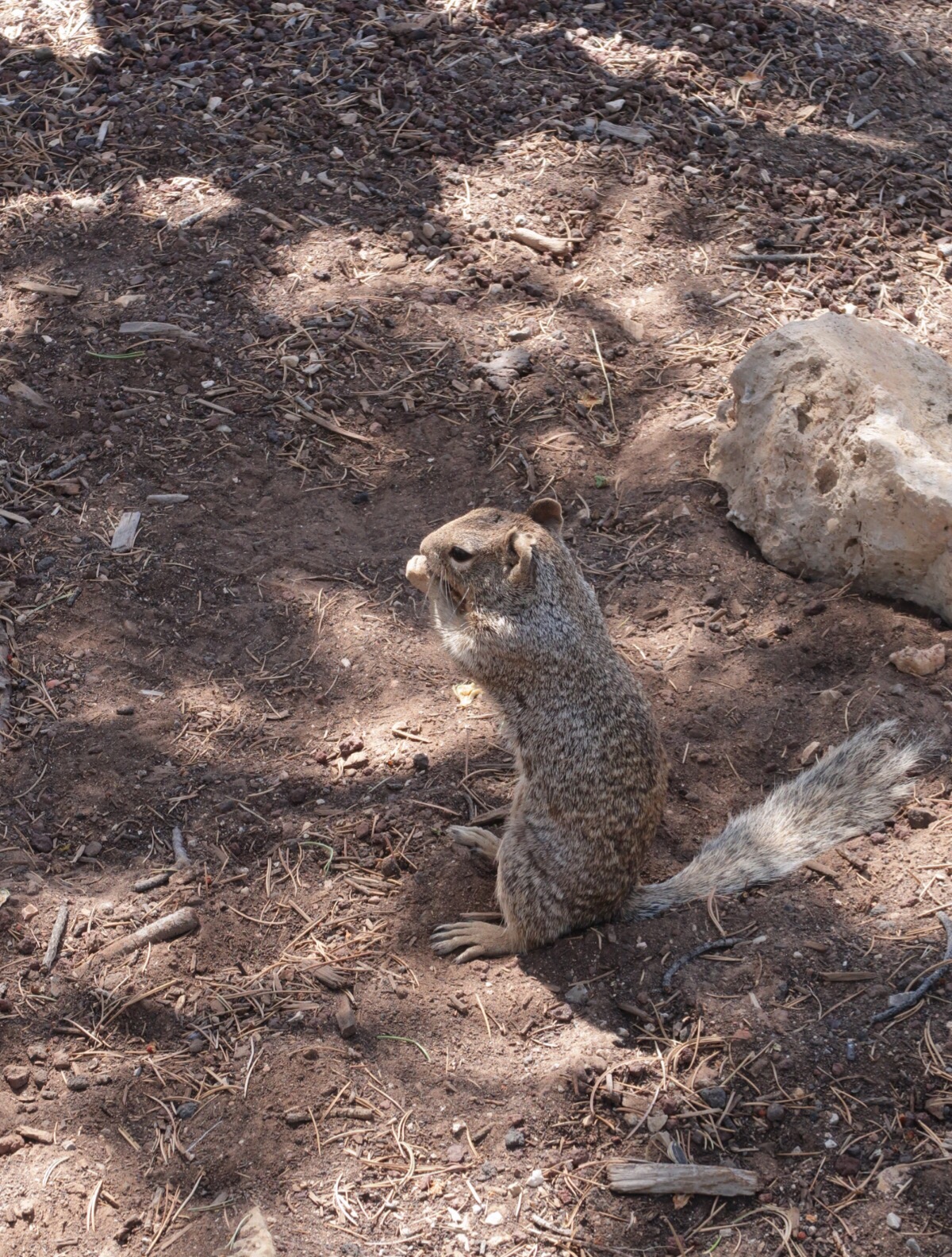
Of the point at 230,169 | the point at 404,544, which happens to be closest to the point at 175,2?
the point at 230,169

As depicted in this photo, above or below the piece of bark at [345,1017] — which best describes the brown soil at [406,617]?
above

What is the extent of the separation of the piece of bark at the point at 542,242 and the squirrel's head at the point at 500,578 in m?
2.62

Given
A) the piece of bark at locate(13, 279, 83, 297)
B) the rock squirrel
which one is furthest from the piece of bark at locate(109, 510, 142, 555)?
the rock squirrel

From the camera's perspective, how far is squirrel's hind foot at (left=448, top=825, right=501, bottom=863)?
150 inches

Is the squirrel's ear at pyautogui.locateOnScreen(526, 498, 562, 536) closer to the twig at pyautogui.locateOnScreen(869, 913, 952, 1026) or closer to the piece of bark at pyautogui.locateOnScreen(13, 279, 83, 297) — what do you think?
the twig at pyautogui.locateOnScreen(869, 913, 952, 1026)

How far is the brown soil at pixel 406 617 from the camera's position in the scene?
287 centimetres

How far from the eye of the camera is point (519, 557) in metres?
3.69

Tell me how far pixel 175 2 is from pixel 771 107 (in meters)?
3.75

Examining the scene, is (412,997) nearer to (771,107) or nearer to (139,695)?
(139,695)

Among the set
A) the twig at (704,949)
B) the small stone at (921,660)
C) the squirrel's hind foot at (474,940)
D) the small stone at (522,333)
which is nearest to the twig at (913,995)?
the twig at (704,949)

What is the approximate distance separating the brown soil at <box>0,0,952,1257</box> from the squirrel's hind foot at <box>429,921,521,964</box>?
102 mm

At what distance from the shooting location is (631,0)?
24.3 feet

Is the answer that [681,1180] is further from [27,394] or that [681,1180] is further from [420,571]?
[27,394]

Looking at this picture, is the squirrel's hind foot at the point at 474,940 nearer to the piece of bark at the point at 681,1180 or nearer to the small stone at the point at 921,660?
the piece of bark at the point at 681,1180
